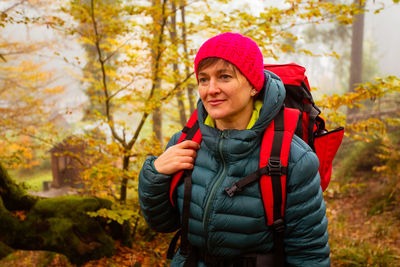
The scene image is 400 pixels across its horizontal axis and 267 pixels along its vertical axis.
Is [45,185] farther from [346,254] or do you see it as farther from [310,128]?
[310,128]

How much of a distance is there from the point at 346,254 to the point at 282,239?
A: 4043 mm

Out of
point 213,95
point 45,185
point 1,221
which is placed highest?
point 213,95

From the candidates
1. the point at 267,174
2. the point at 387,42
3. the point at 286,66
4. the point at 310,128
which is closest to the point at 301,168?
the point at 267,174

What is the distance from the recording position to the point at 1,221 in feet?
11.8

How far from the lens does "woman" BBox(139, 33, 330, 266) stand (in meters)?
1.45

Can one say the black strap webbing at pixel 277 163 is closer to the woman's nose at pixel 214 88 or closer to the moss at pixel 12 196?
the woman's nose at pixel 214 88

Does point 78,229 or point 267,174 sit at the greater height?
point 267,174

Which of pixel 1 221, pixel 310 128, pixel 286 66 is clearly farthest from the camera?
pixel 1 221

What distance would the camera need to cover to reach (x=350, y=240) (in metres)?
5.41

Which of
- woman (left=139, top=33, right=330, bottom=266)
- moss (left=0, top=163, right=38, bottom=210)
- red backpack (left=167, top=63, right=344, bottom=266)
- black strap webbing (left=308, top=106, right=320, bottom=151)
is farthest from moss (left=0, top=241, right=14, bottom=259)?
black strap webbing (left=308, top=106, right=320, bottom=151)

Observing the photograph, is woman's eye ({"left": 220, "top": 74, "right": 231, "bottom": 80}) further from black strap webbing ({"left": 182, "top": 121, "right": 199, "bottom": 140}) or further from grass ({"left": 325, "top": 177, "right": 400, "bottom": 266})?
grass ({"left": 325, "top": 177, "right": 400, "bottom": 266})

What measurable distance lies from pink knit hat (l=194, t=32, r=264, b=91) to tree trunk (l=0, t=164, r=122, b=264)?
3.67 metres

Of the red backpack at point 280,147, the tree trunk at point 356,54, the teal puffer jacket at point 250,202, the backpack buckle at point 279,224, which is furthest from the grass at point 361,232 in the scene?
the tree trunk at point 356,54

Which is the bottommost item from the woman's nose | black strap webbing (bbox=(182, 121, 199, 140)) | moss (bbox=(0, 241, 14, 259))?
moss (bbox=(0, 241, 14, 259))
